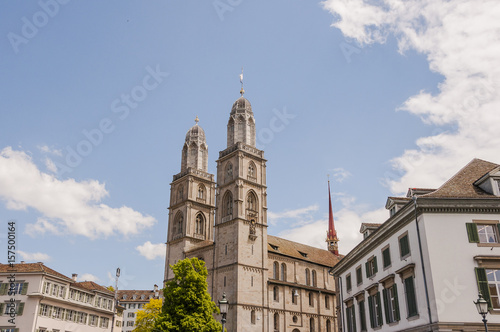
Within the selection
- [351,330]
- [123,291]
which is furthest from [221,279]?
[123,291]

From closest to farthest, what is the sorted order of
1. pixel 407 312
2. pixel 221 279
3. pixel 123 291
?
pixel 407 312 < pixel 221 279 < pixel 123 291

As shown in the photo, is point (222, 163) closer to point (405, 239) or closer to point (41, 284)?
point (41, 284)

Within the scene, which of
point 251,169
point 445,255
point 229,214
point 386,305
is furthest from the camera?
point 251,169

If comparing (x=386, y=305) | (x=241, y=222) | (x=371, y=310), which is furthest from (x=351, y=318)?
(x=241, y=222)

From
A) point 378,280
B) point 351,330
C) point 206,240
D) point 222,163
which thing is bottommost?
point 351,330

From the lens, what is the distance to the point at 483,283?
20688mm

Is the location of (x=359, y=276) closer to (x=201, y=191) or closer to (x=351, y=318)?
(x=351, y=318)

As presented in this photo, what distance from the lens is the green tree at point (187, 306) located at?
3823cm

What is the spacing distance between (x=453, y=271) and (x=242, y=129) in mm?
49456

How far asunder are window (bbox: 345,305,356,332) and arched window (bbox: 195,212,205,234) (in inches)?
1592

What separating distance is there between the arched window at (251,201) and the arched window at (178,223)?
43.6ft

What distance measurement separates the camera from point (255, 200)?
63844 millimetres

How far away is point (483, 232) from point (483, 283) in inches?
105

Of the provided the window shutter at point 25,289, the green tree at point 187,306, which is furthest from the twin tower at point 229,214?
the window shutter at point 25,289
